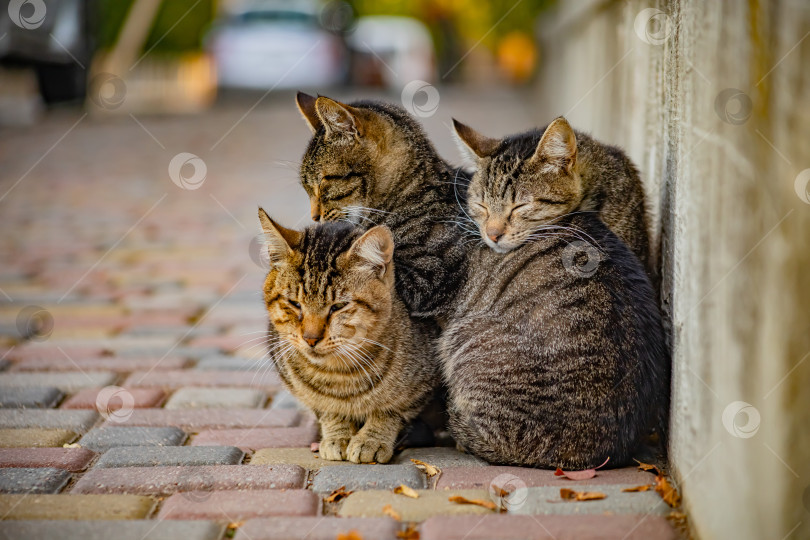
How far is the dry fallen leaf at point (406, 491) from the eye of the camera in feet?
9.43

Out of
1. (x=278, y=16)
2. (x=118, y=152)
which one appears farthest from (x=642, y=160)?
(x=278, y=16)

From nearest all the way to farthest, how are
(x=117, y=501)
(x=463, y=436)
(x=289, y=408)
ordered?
(x=117, y=501)
(x=463, y=436)
(x=289, y=408)

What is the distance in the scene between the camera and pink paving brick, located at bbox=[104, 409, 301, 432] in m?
3.66

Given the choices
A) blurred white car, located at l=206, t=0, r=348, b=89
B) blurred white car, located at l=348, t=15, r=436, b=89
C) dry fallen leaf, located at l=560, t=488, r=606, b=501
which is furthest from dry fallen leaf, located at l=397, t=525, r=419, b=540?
blurred white car, located at l=348, t=15, r=436, b=89

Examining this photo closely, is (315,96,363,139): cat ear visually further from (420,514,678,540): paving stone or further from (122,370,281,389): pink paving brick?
(420,514,678,540): paving stone

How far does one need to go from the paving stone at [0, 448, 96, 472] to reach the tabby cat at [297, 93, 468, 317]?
5.24 feet

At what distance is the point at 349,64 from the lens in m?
21.7

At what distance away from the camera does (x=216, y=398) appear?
3.99 meters

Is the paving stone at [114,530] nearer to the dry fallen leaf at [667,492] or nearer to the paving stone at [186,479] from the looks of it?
the paving stone at [186,479]

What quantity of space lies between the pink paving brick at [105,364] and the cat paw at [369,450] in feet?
4.83

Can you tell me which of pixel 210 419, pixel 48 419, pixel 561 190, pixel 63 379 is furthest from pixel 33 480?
pixel 561 190

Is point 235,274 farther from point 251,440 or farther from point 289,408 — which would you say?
point 251,440

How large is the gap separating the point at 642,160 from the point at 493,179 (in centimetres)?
77

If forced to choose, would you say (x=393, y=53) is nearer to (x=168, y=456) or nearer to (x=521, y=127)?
(x=521, y=127)
